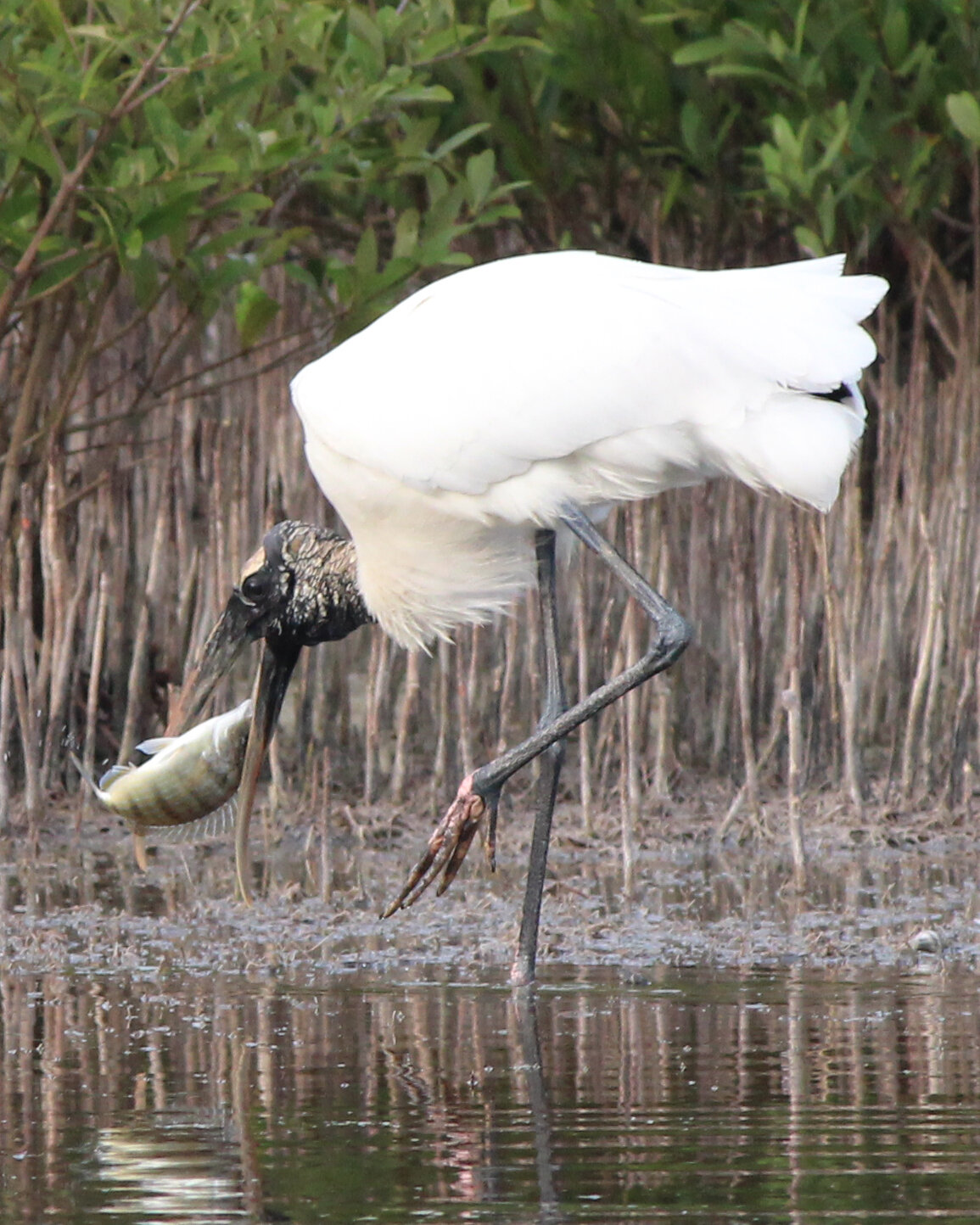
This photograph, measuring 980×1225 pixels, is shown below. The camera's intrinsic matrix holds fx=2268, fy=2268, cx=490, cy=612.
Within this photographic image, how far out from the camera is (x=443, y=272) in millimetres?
9070

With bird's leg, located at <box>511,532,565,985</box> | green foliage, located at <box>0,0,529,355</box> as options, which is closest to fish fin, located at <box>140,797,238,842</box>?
bird's leg, located at <box>511,532,565,985</box>

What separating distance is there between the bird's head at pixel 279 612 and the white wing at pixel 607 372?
815 mm

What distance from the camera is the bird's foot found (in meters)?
5.87

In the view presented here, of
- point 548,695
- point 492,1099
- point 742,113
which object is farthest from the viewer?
point 742,113

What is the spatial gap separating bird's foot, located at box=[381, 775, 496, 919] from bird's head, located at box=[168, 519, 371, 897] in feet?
2.90

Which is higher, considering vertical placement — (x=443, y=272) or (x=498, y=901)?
(x=443, y=272)

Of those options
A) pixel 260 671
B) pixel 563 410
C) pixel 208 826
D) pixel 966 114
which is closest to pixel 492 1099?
pixel 563 410

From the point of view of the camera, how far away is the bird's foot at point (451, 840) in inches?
231

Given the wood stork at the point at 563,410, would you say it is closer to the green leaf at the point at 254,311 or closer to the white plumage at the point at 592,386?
the white plumage at the point at 592,386

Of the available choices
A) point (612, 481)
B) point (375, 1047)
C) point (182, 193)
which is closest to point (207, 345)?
point (182, 193)

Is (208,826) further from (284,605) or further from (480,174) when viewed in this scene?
(480,174)

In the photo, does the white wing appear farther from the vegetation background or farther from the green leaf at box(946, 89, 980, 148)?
the green leaf at box(946, 89, 980, 148)

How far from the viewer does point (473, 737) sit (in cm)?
859

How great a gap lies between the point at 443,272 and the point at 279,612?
2.75 metres
